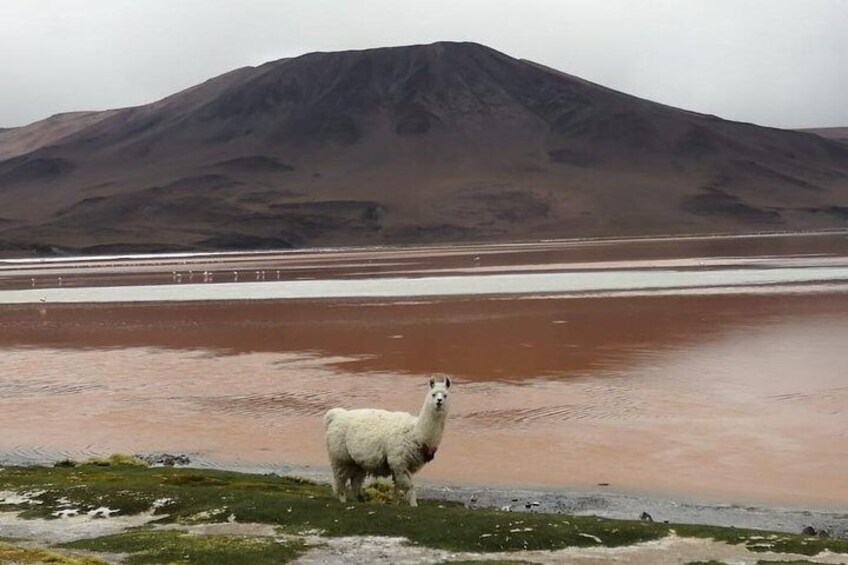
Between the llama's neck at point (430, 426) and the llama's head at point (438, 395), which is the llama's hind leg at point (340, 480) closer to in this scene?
the llama's neck at point (430, 426)

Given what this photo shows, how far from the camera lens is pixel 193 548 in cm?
1141

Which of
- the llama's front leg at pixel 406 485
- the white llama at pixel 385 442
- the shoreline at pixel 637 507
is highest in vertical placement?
the white llama at pixel 385 442

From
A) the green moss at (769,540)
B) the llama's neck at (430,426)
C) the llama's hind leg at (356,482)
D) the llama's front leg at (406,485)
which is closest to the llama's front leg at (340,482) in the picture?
the llama's hind leg at (356,482)

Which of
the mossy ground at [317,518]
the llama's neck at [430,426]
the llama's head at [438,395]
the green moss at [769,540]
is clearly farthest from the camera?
the llama's neck at [430,426]

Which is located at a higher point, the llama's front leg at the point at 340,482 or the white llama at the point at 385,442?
the white llama at the point at 385,442

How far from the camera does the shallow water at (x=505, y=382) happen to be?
1845 centimetres

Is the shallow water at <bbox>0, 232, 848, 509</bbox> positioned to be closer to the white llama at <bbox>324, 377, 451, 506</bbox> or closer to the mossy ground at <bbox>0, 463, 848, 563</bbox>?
the mossy ground at <bbox>0, 463, 848, 563</bbox>

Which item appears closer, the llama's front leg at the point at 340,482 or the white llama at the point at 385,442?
the white llama at the point at 385,442

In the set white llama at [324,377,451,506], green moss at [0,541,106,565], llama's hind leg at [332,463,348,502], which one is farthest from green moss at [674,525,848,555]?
green moss at [0,541,106,565]

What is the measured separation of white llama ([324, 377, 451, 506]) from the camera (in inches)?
529

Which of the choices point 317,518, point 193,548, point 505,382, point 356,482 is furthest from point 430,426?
point 505,382

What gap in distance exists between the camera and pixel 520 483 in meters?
17.3

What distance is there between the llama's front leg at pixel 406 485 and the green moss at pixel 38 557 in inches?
167

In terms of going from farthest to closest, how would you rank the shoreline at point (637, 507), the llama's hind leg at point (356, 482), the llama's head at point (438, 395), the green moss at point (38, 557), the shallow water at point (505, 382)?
the shallow water at point (505, 382)
the llama's hind leg at point (356, 482)
the shoreline at point (637, 507)
the llama's head at point (438, 395)
the green moss at point (38, 557)
